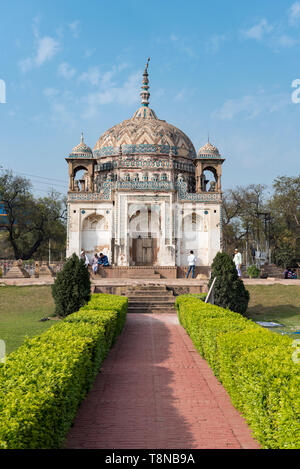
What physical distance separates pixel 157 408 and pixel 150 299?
10330mm

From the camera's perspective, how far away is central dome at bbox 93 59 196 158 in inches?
1153

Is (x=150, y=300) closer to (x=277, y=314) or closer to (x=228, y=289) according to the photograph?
(x=228, y=289)

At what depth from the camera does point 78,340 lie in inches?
227

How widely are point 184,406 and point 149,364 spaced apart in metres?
2.36

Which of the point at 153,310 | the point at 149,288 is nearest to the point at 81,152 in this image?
the point at 149,288

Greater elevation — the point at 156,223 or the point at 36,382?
the point at 156,223

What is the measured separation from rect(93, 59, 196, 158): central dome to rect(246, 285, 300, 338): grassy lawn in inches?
534

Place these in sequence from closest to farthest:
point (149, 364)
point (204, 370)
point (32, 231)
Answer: point (204, 370)
point (149, 364)
point (32, 231)

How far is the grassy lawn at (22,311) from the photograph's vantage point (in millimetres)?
9852

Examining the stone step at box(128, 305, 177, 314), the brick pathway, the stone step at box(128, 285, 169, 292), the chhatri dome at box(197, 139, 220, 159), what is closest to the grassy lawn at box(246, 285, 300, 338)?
the stone step at box(128, 305, 177, 314)
